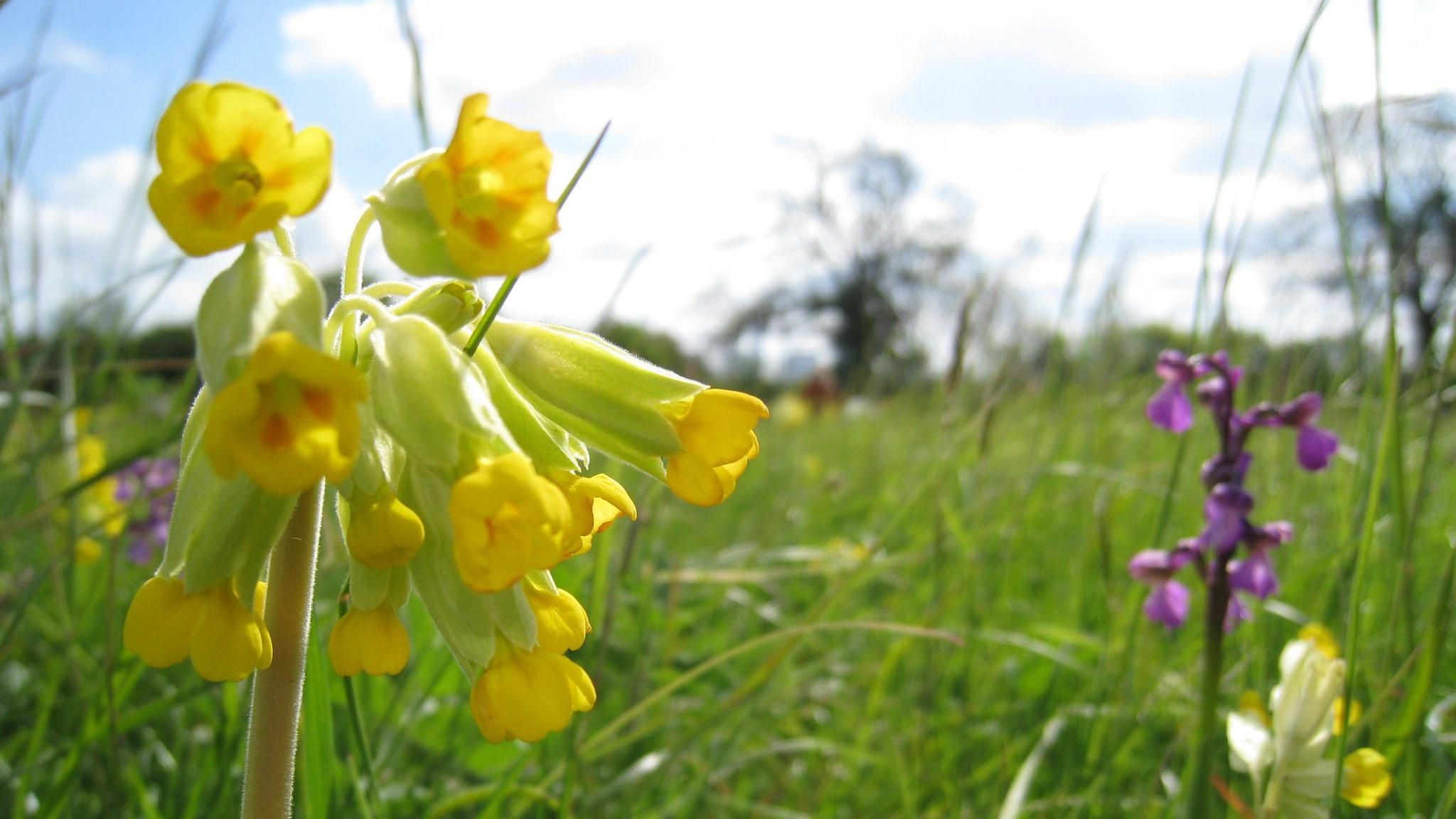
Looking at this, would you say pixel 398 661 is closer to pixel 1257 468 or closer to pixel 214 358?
pixel 214 358

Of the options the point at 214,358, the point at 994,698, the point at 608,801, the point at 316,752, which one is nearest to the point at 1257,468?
the point at 994,698

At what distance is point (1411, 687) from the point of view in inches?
57.9

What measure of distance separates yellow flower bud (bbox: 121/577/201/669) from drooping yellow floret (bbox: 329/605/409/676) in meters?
0.12

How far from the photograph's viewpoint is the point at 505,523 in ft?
2.71

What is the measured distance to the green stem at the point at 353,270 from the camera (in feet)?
3.15

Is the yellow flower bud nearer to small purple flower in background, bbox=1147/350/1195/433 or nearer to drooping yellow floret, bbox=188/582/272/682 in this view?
drooping yellow floret, bbox=188/582/272/682

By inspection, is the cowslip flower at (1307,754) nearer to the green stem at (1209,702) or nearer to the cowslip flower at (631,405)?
the green stem at (1209,702)

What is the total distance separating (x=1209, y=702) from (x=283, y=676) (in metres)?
1.22

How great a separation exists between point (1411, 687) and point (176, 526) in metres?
1.53

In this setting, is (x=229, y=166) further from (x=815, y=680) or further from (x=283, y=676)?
(x=815, y=680)

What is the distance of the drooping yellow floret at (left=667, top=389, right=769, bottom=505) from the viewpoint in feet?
3.39

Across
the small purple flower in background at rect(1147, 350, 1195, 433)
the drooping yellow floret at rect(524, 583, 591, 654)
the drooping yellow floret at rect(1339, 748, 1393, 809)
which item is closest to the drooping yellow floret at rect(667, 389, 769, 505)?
the drooping yellow floret at rect(524, 583, 591, 654)

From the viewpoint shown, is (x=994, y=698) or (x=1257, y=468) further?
(x=1257, y=468)

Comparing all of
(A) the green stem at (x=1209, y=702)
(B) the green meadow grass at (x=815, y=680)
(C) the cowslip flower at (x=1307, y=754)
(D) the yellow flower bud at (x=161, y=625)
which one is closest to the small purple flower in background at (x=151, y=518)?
(B) the green meadow grass at (x=815, y=680)
